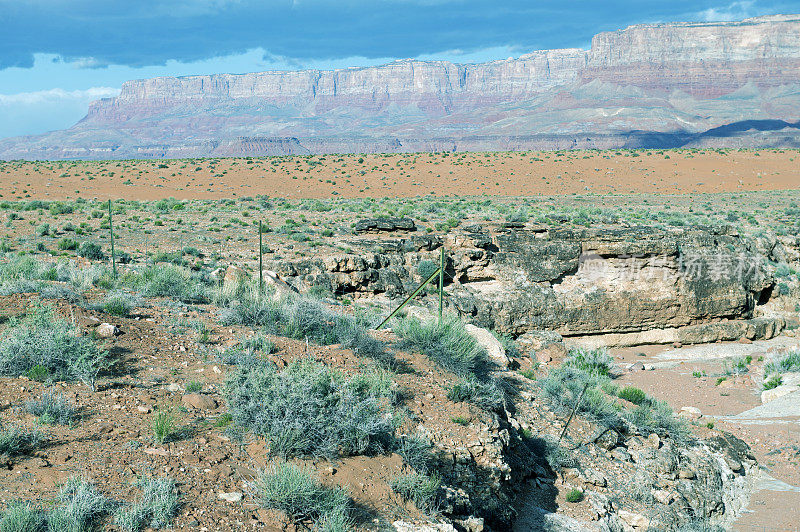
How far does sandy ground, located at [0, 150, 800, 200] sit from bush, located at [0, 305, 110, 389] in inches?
1653

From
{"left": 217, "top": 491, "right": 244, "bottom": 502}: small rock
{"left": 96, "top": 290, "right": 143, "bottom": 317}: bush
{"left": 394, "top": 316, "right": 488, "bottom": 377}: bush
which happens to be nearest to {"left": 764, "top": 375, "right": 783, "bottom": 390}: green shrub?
{"left": 394, "top": 316, "right": 488, "bottom": 377}: bush

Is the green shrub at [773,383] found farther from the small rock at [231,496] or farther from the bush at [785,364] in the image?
the small rock at [231,496]

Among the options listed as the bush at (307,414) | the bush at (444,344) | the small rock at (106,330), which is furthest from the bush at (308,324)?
the bush at (307,414)

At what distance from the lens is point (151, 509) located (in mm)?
4473

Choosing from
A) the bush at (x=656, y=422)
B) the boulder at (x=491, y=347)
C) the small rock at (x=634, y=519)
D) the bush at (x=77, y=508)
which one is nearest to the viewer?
the bush at (x=77, y=508)

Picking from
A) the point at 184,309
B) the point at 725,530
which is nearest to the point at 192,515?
the point at 184,309

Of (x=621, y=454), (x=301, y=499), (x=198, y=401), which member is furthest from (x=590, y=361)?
(x=301, y=499)

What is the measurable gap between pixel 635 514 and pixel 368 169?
5475 centimetres

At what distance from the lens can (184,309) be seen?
32.0ft

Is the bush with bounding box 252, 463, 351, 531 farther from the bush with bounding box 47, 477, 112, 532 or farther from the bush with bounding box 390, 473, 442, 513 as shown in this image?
the bush with bounding box 47, 477, 112, 532

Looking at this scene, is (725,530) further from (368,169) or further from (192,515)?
(368,169)

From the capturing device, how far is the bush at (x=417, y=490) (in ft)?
18.1

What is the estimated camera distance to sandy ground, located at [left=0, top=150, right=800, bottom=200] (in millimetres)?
50969

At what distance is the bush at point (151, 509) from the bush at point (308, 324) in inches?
159
